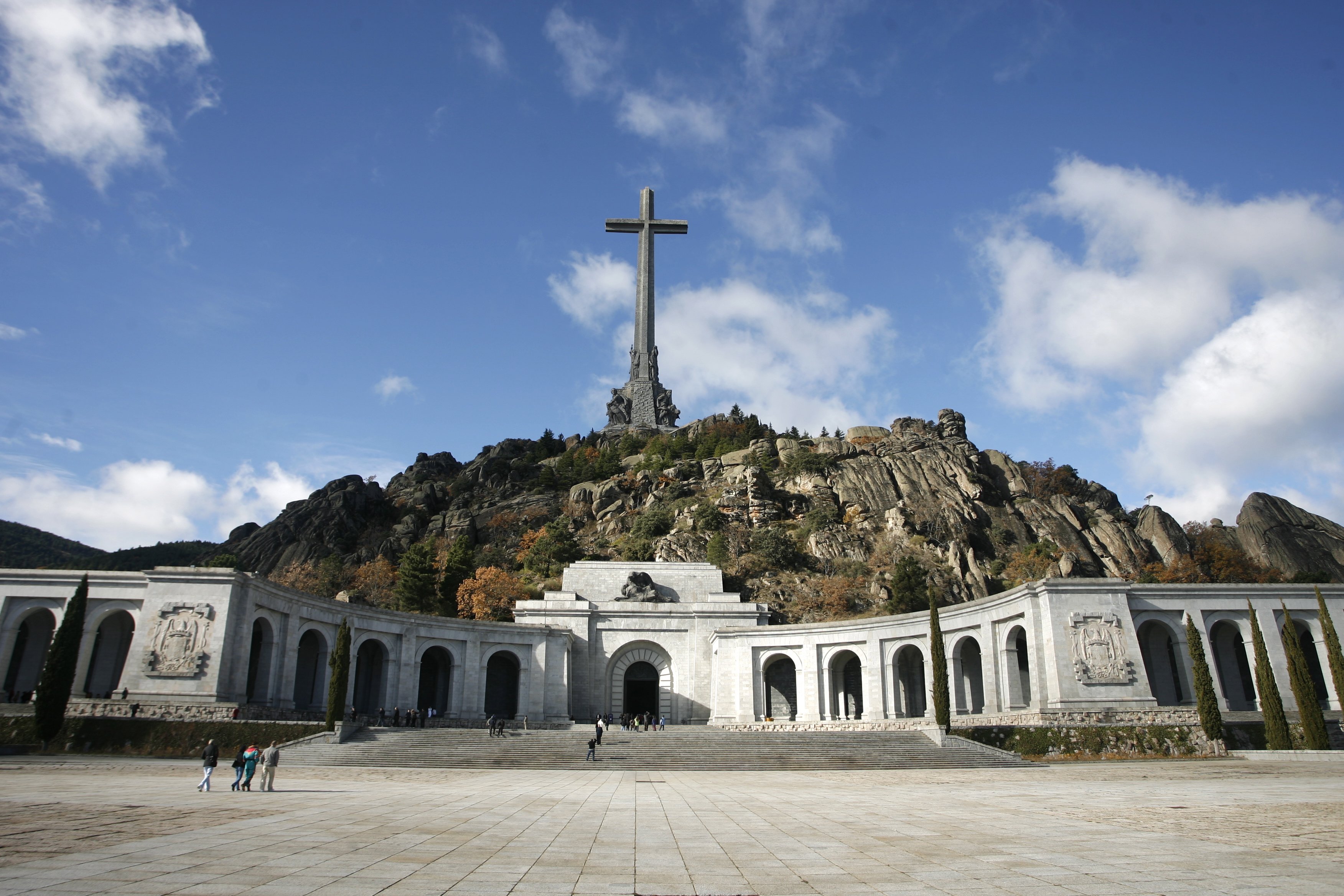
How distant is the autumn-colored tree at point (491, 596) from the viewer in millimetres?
54031

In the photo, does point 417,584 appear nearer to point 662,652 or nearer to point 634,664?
point 634,664

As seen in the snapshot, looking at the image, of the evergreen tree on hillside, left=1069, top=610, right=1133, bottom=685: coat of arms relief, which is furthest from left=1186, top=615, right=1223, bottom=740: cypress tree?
the evergreen tree on hillside

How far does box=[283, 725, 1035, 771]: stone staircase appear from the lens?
26875mm

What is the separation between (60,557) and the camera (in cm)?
8425

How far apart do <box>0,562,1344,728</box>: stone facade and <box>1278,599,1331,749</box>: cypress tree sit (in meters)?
3.47

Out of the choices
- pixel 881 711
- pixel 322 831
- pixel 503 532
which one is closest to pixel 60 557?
pixel 503 532

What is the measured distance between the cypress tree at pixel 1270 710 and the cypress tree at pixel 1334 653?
2209mm

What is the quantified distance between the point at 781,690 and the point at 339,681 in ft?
71.6

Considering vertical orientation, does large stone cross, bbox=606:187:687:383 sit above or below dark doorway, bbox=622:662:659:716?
above

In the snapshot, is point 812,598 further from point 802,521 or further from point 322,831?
point 322,831

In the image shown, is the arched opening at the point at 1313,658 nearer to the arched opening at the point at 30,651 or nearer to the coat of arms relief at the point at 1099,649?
the coat of arms relief at the point at 1099,649

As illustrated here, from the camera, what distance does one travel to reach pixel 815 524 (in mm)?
66125

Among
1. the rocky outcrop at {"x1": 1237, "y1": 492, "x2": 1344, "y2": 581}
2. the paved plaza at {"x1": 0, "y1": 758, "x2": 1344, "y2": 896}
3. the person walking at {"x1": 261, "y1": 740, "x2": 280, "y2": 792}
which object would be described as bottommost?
the paved plaza at {"x1": 0, "y1": 758, "x2": 1344, "y2": 896}

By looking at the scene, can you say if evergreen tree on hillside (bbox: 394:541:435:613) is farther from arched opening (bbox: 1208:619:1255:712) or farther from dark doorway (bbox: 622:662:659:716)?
arched opening (bbox: 1208:619:1255:712)
